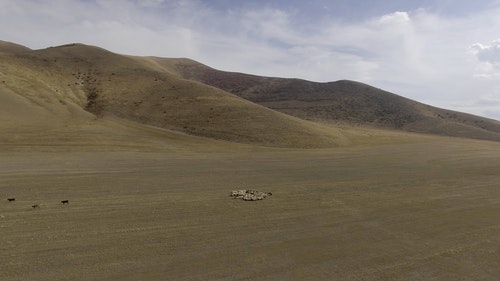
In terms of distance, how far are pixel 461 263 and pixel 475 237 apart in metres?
1.98

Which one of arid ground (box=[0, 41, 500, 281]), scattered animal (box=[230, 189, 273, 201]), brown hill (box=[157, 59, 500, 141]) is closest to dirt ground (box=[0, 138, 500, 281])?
arid ground (box=[0, 41, 500, 281])

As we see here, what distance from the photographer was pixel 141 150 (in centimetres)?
2292

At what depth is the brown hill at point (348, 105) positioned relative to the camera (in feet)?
209

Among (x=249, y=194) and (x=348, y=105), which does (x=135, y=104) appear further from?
(x=348, y=105)

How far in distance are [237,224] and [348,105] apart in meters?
65.2

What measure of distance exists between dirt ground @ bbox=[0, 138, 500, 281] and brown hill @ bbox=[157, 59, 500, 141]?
47532 mm

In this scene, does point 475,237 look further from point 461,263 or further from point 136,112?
point 136,112

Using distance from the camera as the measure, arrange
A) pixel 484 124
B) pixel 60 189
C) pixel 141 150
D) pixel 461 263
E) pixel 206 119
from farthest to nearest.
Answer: pixel 484 124
pixel 206 119
pixel 141 150
pixel 60 189
pixel 461 263

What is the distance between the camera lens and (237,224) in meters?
9.66

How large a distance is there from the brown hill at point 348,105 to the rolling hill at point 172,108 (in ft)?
0.63

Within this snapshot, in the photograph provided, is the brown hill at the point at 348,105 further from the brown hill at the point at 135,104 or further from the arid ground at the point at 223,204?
the arid ground at the point at 223,204

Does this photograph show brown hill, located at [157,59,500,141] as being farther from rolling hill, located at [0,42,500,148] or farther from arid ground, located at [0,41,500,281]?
arid ground, located at [0,41,500,281]

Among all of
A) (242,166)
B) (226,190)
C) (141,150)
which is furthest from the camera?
(141,150)

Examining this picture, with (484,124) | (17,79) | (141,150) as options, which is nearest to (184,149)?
(141,150)
